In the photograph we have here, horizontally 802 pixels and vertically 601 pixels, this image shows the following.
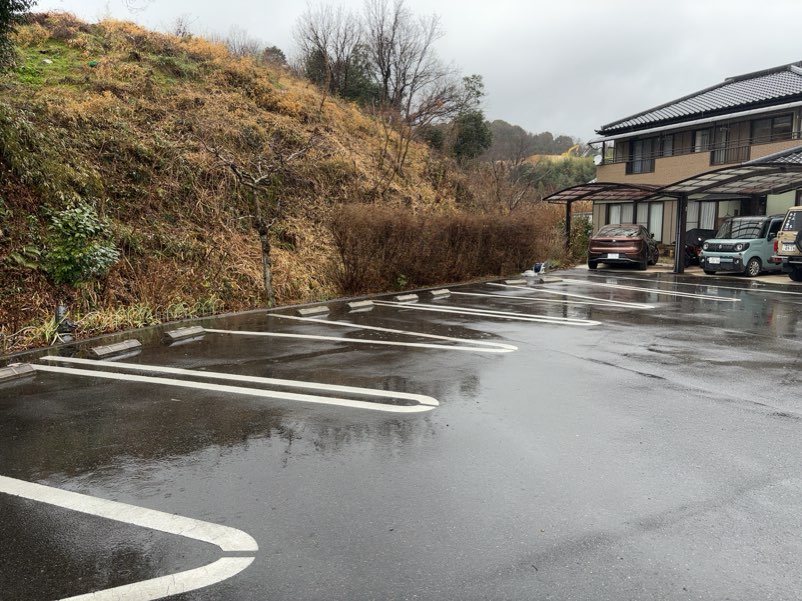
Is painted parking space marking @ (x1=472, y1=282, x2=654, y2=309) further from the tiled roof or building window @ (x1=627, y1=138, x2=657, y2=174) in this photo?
building window @ (x1=627, y1=138, x2=657, y2=174)

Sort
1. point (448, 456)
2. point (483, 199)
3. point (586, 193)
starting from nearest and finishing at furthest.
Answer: point (448, 456), point (586, 193), point (483, 199)

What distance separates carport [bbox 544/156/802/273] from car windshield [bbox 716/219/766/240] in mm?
1231

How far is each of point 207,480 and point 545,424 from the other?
2600mm

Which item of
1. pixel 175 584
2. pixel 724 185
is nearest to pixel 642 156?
pixel 724 185

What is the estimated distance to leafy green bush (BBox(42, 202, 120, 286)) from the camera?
29.9 ft

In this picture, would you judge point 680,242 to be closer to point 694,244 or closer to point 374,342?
point 694,244

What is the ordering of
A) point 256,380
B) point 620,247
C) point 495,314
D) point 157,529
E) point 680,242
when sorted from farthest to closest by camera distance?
point 620,247 → point 680,242 → point 495,314 → point 256,380 → point 157,529

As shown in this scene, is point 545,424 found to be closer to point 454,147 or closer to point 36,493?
point 36,493

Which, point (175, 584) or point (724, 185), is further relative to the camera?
point (724, 185)

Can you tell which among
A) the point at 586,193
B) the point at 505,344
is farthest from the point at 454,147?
the point at 505,344

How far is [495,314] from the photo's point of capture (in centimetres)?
1058

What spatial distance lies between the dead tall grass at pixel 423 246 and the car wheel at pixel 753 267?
628 centimetres

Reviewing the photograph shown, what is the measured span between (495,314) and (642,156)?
22.5 m

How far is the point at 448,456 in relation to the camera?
4.03 metres
